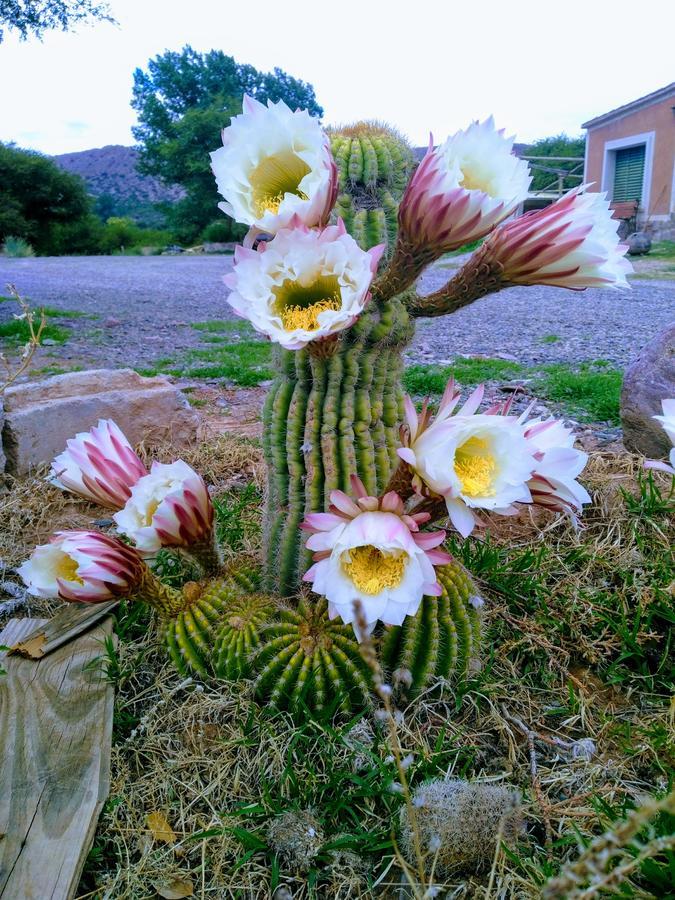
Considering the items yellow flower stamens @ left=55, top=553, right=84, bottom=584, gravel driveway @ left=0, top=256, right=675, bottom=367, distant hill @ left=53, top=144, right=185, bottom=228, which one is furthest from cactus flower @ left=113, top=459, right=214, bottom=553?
distant hill @ left=53, top=144, right=185, bottom=228

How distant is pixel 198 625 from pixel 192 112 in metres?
28.5

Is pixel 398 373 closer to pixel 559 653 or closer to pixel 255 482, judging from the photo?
pixel 559 653

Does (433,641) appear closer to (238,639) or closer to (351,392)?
(238,639)

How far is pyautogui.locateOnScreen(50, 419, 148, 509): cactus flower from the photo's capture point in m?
1.87

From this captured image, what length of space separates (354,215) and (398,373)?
44 cm

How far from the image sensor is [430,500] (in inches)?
62.3

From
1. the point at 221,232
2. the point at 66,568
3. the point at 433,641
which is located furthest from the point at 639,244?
the point at 66,568

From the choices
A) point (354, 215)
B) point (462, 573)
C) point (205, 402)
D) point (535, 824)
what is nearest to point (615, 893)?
point (535, 824)

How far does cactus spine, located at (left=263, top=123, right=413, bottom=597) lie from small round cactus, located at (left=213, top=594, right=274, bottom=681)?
18 cm

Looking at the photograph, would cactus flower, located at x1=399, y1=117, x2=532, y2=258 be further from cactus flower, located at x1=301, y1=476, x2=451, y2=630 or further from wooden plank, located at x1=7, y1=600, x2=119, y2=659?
wooden plank, located at x1=7, y1=600, x2=119, y2=659

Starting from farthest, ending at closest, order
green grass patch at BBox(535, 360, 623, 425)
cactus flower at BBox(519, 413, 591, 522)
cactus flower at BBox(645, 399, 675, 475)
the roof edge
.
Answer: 1. the roof edge
2. green grass patch at BBox(535, 360, 623, 425)
3. cactus flower at BBox(519, 413, 591, 522)
4. cactus flower at BBox(645, 399, 675, 475)

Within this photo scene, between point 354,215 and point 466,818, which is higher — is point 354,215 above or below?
above

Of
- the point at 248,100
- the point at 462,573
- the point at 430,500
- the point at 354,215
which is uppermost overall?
the point at 248,100

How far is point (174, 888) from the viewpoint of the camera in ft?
4.73
